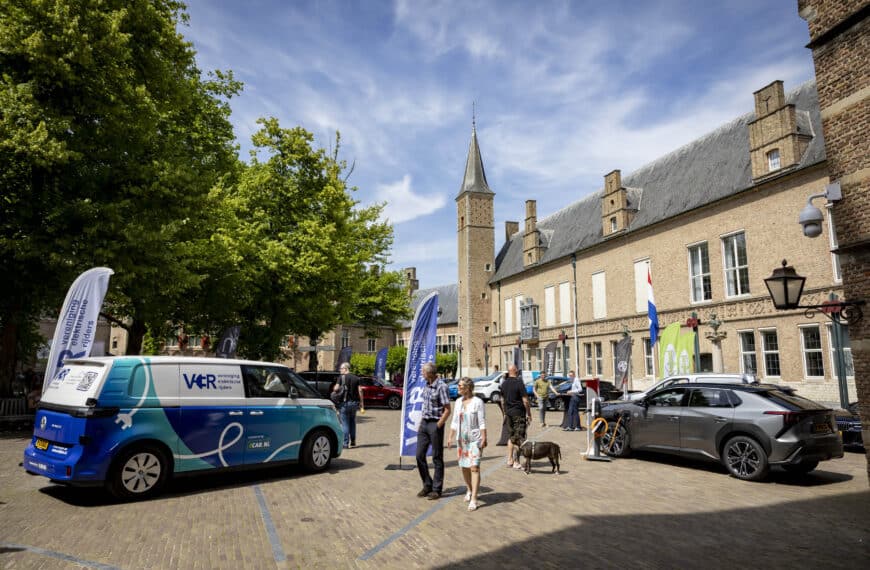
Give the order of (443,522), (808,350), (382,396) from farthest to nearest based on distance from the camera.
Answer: (382,396)
(808,350)
(443,522)

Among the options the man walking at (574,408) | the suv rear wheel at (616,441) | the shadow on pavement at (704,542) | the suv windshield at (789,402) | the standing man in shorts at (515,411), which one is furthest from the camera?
the man walking at (574,408)

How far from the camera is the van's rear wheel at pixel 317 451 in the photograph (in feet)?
30.4

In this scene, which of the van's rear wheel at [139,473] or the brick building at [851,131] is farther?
the brick building at [851,131]

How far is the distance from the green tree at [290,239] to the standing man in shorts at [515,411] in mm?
11225

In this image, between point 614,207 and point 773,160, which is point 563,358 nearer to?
point 614,207

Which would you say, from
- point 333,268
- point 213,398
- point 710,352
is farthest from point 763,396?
point 710,352

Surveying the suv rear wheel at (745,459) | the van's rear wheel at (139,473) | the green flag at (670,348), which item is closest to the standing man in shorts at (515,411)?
the suv rear wheel at (745,459)

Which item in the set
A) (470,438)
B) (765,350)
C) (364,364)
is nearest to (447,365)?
(364,364)

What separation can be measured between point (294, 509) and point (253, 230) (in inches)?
590

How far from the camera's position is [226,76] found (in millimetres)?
24328

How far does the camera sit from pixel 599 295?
118 feet

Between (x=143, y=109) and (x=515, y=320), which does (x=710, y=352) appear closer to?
(x=515, y=320)

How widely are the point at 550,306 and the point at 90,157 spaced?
33.3m

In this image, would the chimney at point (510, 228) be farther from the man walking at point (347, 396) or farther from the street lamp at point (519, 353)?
the man walking at point (347, 396)
